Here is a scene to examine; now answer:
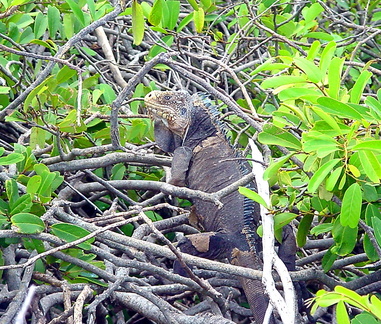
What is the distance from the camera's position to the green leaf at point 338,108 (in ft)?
6.31

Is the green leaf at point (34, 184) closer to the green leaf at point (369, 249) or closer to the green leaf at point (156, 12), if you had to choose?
the green leaf at point (156, 12)

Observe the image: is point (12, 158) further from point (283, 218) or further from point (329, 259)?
point (329, 259)

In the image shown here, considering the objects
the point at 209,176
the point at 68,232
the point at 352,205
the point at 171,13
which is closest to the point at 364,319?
the point at 352,205

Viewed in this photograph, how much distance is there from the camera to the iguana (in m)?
2.82

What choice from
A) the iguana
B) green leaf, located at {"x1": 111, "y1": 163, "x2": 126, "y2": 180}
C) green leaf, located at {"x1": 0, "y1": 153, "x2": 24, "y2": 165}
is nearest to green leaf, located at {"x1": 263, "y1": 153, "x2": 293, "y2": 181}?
the iguana

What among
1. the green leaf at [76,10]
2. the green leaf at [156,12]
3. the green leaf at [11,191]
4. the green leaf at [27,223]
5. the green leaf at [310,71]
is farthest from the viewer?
the green leaf at [76,10]

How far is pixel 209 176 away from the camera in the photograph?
10.3 ft

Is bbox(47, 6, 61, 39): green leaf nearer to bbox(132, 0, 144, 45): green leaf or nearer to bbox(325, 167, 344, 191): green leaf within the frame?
bbox(132, 0, 144, 45): green leaf

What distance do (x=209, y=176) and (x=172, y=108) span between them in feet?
1.45

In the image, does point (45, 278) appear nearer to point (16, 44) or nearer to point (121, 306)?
point (121, 306)

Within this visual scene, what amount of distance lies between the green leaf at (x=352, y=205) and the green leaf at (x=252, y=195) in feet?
0.84

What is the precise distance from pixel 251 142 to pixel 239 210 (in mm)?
543

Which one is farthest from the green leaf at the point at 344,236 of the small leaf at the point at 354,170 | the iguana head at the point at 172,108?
the iguana head at the point at 172,108

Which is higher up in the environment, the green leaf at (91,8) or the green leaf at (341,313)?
the green leaf at (91,8)
